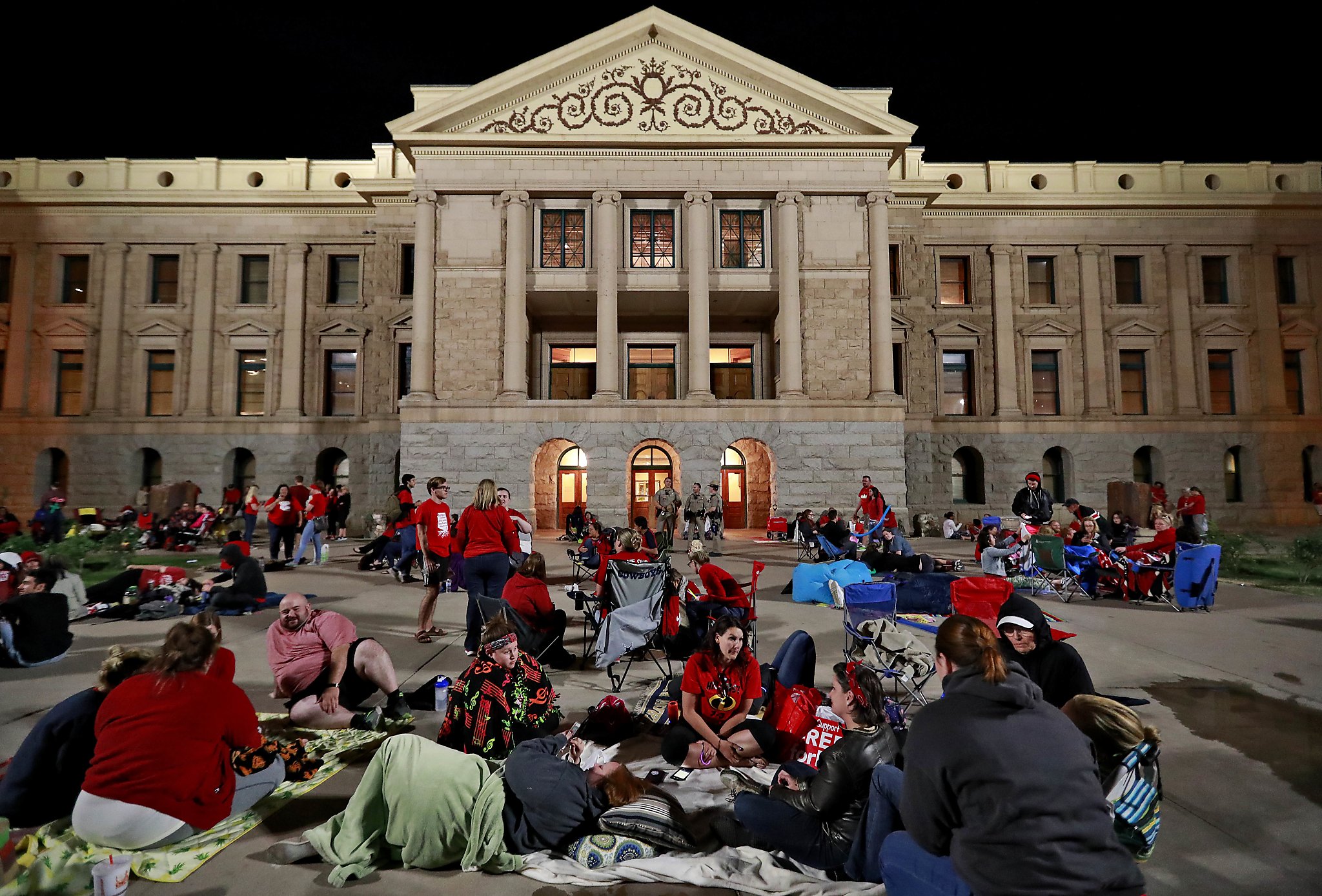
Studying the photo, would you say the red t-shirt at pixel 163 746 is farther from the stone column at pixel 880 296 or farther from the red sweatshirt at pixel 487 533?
the stone column at pixel 880 296

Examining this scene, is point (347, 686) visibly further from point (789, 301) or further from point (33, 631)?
point (789, 301)

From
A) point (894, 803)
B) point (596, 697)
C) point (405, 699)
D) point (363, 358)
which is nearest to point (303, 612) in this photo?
point (405, 699)

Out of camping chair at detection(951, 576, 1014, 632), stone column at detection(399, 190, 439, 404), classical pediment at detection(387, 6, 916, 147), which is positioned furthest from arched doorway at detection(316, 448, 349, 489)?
camping chair at detection(951, 576, 1014, 632)

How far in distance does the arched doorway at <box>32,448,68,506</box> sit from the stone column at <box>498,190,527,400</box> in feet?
63.5

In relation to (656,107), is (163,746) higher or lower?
lower

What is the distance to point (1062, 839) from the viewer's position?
7.39ft

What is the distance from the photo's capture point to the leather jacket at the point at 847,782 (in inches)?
137

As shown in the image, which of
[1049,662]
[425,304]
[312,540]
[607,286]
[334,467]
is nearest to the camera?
[1049,662]

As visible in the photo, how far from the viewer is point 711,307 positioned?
2588 centimetres

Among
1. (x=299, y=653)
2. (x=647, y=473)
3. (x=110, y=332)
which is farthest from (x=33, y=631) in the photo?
(x=110, y=332)

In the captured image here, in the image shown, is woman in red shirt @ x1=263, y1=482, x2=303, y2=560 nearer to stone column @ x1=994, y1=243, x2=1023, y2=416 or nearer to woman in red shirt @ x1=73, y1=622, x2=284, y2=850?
woman in red shirt @ x1=73, y1=622, x2=284, y2=850

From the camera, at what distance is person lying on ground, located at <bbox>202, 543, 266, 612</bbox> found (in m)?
9.90

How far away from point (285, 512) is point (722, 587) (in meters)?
11.8

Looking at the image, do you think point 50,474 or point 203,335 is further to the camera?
point 203,335
